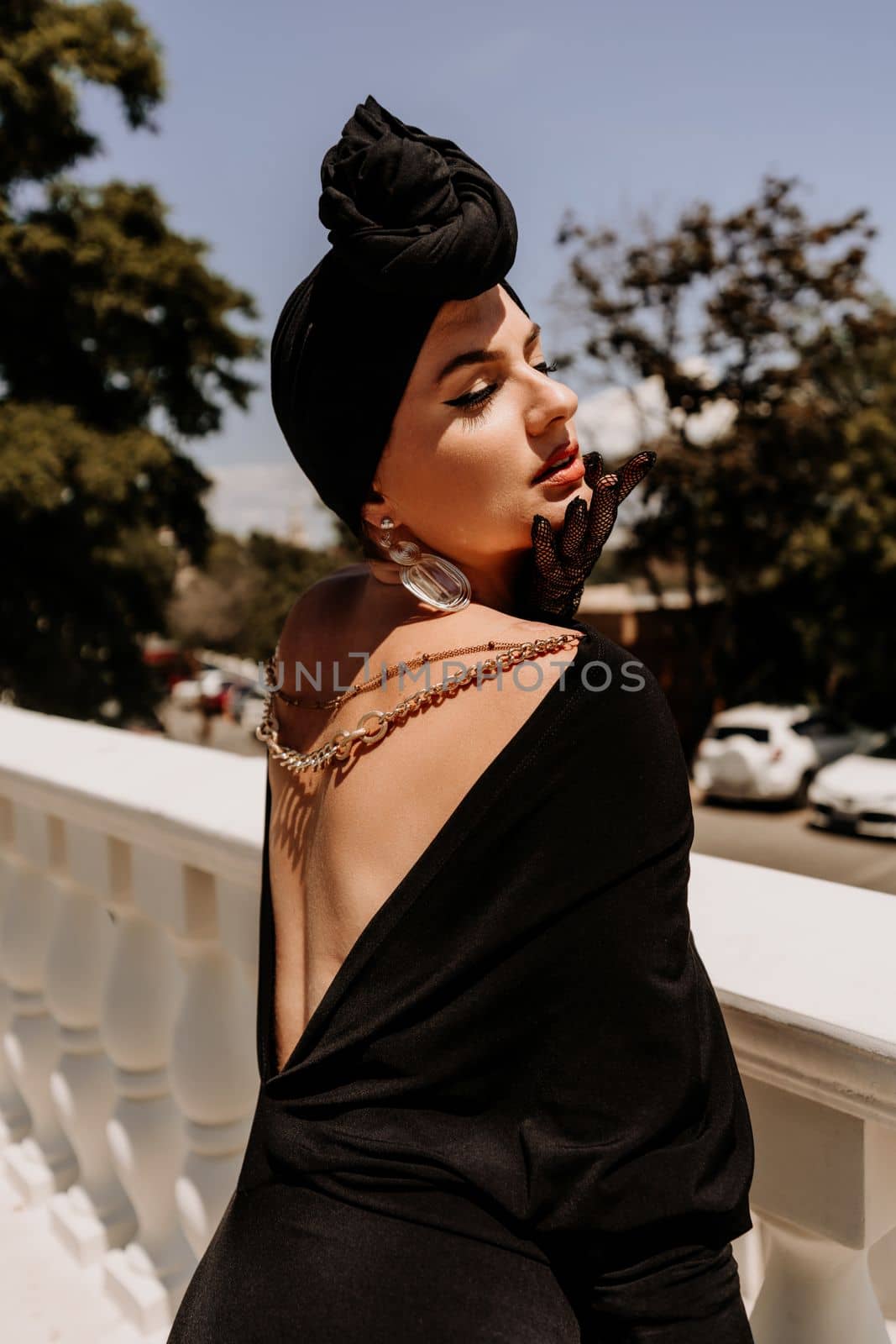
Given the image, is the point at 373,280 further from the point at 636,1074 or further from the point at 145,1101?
the point at 145,1101

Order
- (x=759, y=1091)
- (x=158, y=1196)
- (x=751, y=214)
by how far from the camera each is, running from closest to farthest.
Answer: (x=759, y=1091), (x=158, y=1196), (x=751, y=214)

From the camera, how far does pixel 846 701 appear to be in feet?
70.1

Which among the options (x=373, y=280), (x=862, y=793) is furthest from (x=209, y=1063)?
(x=862, y=793)

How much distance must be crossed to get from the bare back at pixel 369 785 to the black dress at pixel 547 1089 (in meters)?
0.02

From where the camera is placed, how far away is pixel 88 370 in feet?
52.7

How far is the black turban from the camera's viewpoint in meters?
0.89

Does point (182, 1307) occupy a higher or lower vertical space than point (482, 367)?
lower

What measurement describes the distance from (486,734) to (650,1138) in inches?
→ 12.8

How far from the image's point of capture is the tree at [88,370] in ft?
47.6

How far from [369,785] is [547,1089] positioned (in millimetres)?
277

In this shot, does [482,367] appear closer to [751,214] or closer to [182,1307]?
[182,1307]

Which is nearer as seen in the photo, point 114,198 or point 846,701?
point 114,198

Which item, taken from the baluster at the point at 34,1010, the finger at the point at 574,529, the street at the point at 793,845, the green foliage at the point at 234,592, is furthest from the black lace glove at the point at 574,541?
the green foliage at the point at 234,592

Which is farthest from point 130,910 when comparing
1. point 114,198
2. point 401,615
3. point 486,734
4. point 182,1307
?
point 114,198
